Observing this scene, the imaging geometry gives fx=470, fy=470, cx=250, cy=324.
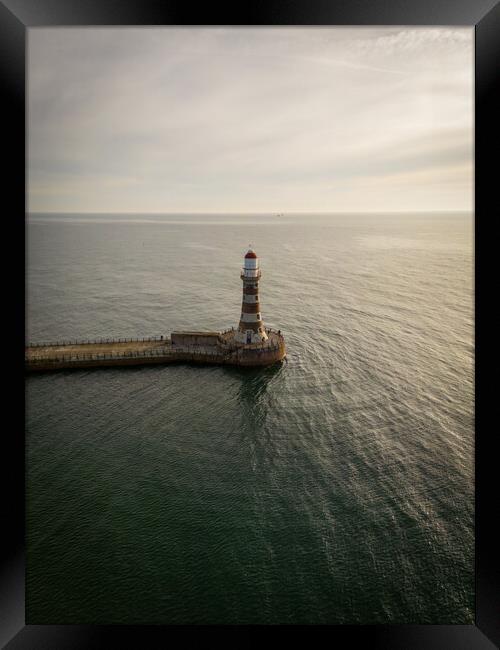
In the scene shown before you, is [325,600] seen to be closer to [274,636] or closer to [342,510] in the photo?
[342,510]

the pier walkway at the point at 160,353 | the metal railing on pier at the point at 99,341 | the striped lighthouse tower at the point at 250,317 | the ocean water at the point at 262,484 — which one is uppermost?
the striped lighthouse tower at the point at 250,317

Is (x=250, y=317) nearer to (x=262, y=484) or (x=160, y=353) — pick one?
(x=160, y=353)

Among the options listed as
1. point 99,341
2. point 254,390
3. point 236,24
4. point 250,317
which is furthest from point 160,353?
point 236,24

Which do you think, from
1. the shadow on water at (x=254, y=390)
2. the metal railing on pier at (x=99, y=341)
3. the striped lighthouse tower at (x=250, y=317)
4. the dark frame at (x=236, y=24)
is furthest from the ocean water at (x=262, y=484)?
the dark frame at (x=236, y=24)

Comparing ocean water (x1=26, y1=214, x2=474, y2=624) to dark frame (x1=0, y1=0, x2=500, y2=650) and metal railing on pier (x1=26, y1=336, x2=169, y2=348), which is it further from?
dark frame (x1=0, y1=0, x2=500, y2=650)

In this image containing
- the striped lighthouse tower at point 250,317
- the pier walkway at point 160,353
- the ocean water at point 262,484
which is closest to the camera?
the ocean water at point 262,484

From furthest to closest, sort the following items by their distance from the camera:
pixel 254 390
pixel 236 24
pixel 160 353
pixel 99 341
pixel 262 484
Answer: pixel 99 341
pixel 160 353
pixel 254 390
pixel 262 484
pixel 236 24

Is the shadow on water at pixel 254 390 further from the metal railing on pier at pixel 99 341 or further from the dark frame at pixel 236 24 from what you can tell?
the dark frame at pixel 236 24
